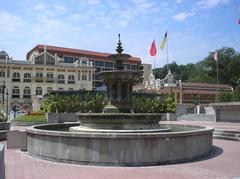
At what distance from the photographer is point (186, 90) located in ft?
278

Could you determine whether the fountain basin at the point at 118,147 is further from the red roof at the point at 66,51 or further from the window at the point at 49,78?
the red roof at the point at 66,51

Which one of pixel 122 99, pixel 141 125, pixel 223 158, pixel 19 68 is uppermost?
pixel 19 68

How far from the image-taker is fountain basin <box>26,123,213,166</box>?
10867 mm

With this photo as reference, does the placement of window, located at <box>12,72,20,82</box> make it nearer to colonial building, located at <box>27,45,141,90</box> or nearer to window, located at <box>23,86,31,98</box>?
window, located at <box>23,86,31,98</box>

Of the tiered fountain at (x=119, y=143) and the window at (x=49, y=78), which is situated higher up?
the window at (x=49, y=78)

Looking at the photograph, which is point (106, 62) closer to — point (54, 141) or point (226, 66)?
point (226, 66)

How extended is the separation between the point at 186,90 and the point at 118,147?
7569cm

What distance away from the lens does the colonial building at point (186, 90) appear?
83562 millimetres

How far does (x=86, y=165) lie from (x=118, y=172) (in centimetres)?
145

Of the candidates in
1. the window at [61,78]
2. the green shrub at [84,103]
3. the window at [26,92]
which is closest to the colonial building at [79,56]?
the window at [61,78]

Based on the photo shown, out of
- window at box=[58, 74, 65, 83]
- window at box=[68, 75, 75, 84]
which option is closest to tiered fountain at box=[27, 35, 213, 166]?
window at box=[58, 74, 65, 83]

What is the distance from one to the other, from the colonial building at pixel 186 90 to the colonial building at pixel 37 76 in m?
19.2

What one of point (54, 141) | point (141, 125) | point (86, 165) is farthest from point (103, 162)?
point (141, 125)

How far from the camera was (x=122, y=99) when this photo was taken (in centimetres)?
1555
